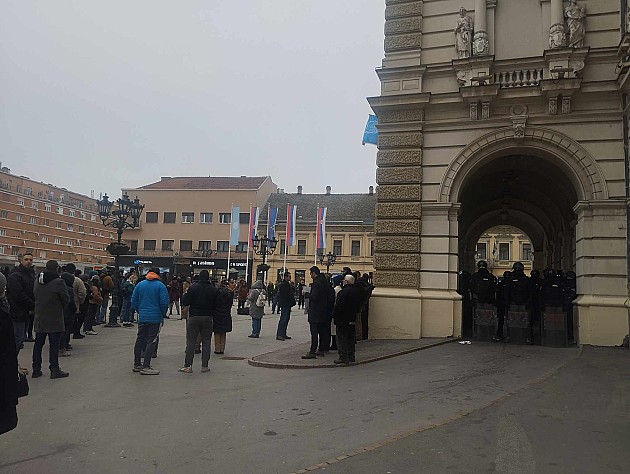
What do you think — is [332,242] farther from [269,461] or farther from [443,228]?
[269,461]

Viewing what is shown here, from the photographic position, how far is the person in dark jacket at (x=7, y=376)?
184 inches

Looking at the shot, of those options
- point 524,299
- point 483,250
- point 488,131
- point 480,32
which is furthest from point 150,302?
point 483,250

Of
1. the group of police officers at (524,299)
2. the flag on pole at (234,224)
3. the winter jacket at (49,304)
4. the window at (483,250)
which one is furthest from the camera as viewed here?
the window at (483,250)

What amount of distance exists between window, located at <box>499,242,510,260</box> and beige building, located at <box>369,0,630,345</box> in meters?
50.1

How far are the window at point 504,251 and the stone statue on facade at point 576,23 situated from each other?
5261cm

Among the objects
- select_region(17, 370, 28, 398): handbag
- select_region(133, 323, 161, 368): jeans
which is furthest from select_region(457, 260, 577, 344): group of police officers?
select_region(17, 370, 28, 398): handbag

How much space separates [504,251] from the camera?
6353cm

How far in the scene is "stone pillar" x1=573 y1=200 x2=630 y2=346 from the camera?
12297 mm

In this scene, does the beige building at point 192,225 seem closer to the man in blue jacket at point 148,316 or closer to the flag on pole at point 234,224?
the flag on pole at point 234,224

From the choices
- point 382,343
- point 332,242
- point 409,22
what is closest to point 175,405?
point 382,343

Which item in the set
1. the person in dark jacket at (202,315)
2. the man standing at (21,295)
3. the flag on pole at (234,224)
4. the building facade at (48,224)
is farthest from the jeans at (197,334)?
the building facade at (48,224)

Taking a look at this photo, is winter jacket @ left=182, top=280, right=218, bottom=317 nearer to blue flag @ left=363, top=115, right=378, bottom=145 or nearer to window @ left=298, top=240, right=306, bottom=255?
blue flag @ left=363, top=115, right=378, bottom=145

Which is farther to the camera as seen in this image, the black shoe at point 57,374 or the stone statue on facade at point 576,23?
the stone statue on facade at point 576,23

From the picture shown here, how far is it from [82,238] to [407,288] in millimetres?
101553
